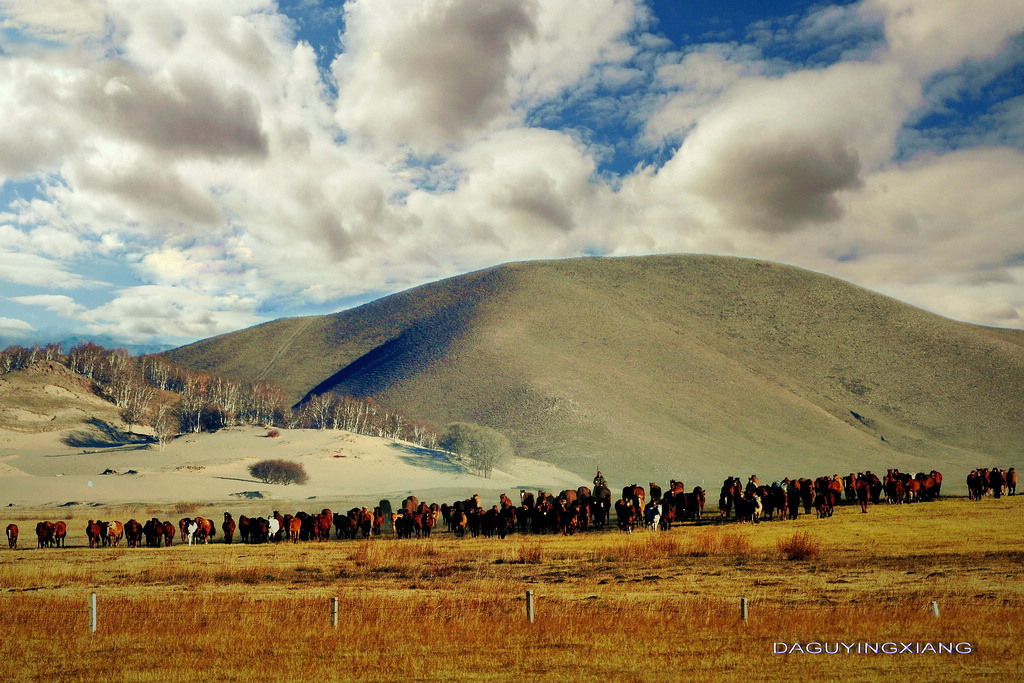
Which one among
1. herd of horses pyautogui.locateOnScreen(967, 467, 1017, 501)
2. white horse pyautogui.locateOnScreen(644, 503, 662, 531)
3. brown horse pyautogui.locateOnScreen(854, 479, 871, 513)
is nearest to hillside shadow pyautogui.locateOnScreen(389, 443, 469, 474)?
white horse pyautogui.locateOnScreen(644, 503, 662, 531)

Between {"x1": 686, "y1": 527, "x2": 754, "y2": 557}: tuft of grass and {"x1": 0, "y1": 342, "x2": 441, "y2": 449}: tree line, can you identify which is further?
{"x1": 0, "y1": 342, "x2": 441, "y2": 449}: tree line

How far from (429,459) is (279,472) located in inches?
1048

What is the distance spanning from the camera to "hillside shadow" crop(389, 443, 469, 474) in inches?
4505

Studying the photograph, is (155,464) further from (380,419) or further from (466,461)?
(380,419)

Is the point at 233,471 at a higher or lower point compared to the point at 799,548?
higher

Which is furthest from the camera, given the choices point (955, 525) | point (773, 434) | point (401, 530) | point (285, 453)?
point (773, 434)

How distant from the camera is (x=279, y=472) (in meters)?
97.9

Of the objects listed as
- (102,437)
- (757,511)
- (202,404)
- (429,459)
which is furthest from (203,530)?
(202,404)

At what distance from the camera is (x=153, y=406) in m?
153

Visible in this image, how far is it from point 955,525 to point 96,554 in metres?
42.1

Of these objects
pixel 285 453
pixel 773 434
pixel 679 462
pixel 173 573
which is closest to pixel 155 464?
pixel 285 453

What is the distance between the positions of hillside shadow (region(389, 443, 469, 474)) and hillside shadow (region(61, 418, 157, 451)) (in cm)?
4007

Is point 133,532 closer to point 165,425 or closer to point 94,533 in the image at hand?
point 94,533

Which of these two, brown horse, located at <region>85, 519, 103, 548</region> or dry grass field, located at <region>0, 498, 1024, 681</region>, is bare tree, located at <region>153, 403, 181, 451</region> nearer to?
brown horse, located at <region>85, 519, 103, 548</region>
